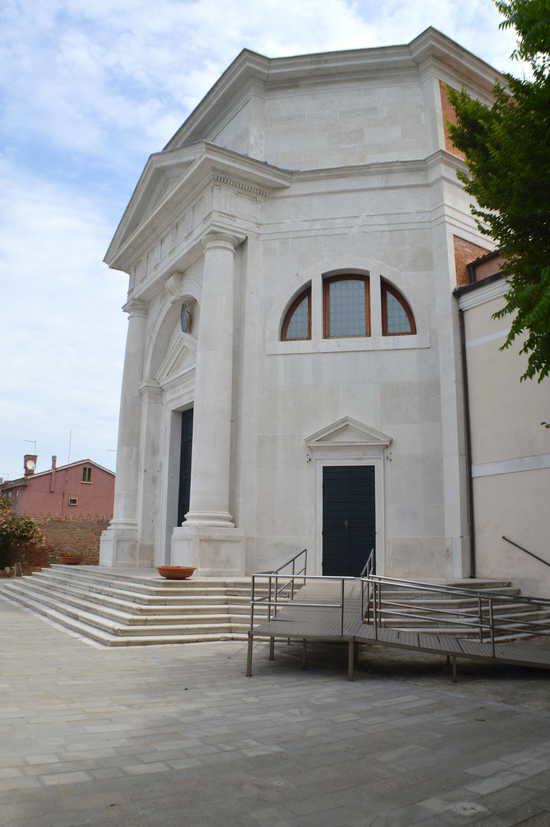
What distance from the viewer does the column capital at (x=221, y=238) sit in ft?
55.5

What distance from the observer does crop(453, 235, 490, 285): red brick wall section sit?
16.4 meters

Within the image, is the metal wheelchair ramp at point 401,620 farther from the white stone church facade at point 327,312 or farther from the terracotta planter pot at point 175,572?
the white stone church facade at point 327,312

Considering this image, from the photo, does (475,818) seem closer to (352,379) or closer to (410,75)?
(352,379)

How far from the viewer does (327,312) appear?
1703cm

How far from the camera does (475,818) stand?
3.80 m

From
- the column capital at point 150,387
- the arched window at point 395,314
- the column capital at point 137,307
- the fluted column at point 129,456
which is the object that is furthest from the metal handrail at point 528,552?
the column capital at point 137,307

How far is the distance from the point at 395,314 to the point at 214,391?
195 inches

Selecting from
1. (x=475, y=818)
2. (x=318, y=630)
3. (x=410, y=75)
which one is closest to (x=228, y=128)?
(x=410, y=75)

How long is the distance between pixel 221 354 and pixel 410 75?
9.21m

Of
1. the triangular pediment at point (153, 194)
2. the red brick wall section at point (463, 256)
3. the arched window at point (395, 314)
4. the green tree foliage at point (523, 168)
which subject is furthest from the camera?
the triangular pediment at point (153, 194)

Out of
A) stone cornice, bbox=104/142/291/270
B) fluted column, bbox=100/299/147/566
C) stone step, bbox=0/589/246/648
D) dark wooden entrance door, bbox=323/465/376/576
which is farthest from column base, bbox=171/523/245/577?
stone cornice, bbox=104/142/291/270

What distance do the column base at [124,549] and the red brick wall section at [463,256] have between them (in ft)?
40.2

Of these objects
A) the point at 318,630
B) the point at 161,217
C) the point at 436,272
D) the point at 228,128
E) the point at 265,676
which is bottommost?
the point at 265,676

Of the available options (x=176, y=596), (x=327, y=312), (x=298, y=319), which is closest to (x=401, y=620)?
(x=176, y=596)
